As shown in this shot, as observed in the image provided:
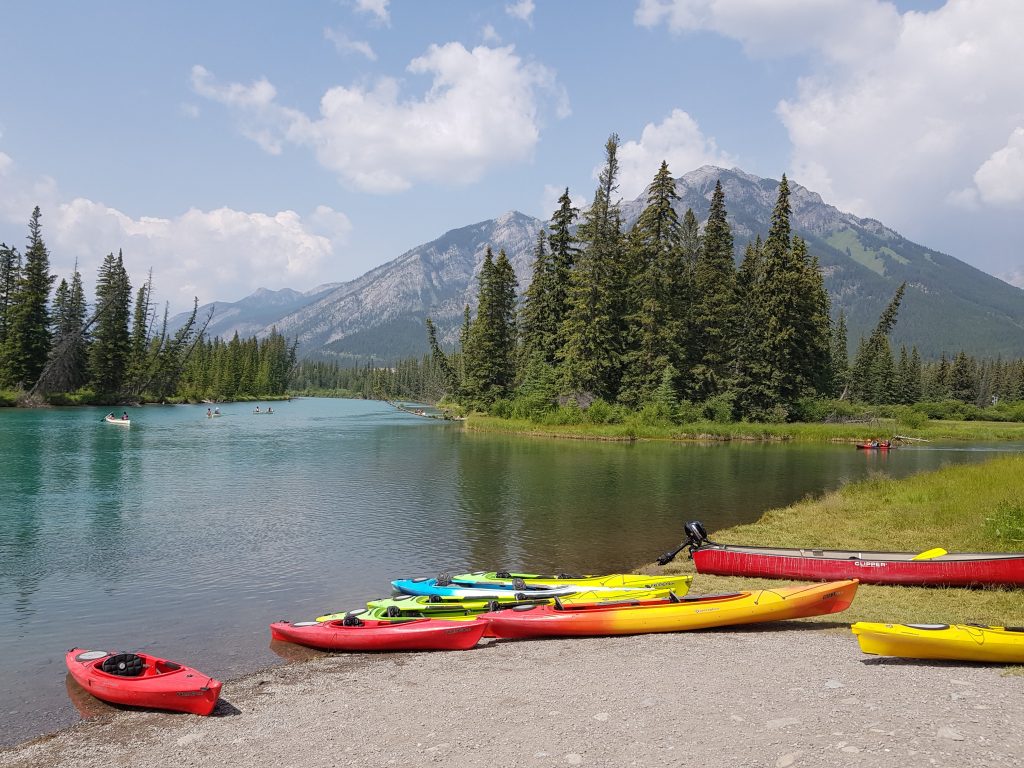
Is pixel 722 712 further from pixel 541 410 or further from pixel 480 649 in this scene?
pixel 541 410

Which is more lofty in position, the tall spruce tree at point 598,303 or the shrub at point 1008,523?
the tall spruce tree at point 598,303

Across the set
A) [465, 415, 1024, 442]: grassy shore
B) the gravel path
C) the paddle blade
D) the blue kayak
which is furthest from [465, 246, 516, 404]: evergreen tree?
the gravel path

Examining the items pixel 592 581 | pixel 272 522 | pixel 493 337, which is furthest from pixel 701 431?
pixel 592 581

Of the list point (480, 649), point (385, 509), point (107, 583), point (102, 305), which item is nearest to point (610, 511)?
point (385, 509)

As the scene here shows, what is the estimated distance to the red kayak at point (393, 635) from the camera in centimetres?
1315

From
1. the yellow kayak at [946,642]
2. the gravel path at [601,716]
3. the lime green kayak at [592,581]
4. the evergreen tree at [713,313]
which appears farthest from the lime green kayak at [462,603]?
the evergreen tree at [713,313]

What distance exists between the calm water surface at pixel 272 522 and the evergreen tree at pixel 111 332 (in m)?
47.4

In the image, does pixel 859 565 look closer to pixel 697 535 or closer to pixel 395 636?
pixel 697 535

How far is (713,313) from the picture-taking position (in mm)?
74188

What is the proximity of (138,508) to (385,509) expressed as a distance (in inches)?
410

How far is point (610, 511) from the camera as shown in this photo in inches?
1114

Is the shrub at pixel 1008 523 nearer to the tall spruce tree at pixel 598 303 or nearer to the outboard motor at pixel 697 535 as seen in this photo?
the outboard motor at pixel 697 535

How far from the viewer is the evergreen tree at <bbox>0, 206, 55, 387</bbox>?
8406 centimetres

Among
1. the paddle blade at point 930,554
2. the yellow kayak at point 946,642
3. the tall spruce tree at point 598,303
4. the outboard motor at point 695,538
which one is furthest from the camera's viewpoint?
the tall spruce tree at point 598,303
